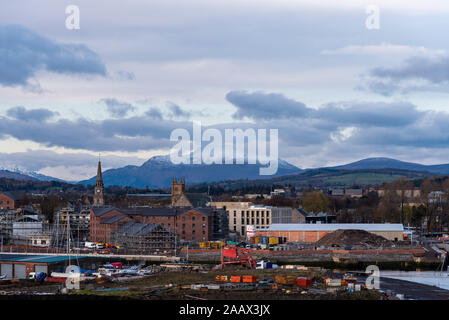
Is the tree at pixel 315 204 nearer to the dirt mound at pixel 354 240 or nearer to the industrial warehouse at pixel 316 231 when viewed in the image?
the industrial warehouse at pixel 316 231

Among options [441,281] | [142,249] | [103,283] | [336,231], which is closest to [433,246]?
[336,231]

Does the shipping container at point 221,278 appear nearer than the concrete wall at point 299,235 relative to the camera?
Yes

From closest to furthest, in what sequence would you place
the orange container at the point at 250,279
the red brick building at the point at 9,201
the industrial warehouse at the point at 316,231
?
the orange container at the point at 250,279 < the industrial warehouse at the point at 316,231 < the red brick building at the point at 9,201

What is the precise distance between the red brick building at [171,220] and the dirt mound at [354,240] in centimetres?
948

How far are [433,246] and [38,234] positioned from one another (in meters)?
31.6

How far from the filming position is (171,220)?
192ft

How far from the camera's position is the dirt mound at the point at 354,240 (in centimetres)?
5194

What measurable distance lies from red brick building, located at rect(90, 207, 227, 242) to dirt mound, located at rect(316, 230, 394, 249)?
948 centimetres

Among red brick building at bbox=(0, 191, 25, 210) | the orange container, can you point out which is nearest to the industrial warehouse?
the orange container

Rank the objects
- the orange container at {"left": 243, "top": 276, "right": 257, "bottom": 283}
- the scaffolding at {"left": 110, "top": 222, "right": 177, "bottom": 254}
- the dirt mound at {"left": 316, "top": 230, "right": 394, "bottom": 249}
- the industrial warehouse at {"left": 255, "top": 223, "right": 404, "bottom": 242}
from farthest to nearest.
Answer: the industrial warehouse at {"left": 255, "top": 223, "right": 404, "bottom": 242}, the dirt mound at {"left": 316, "top": 230, "right": 394, "bottom": 249}, the scaffolding at {"left": 110, "top": 222, "right": 177, "bottom": 254}, the orange container at {"left": 243, "top": 276, "right": 257, "bottom": 283}

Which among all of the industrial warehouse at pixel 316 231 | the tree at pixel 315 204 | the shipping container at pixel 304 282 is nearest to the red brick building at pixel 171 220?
the industrial warehouse at pixel 316 231

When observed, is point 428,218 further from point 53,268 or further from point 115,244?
point 53,268

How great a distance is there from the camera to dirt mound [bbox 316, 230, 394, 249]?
51.9 m

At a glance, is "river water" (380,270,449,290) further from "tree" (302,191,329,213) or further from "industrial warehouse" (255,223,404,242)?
"tree" (302,191,329,213)
